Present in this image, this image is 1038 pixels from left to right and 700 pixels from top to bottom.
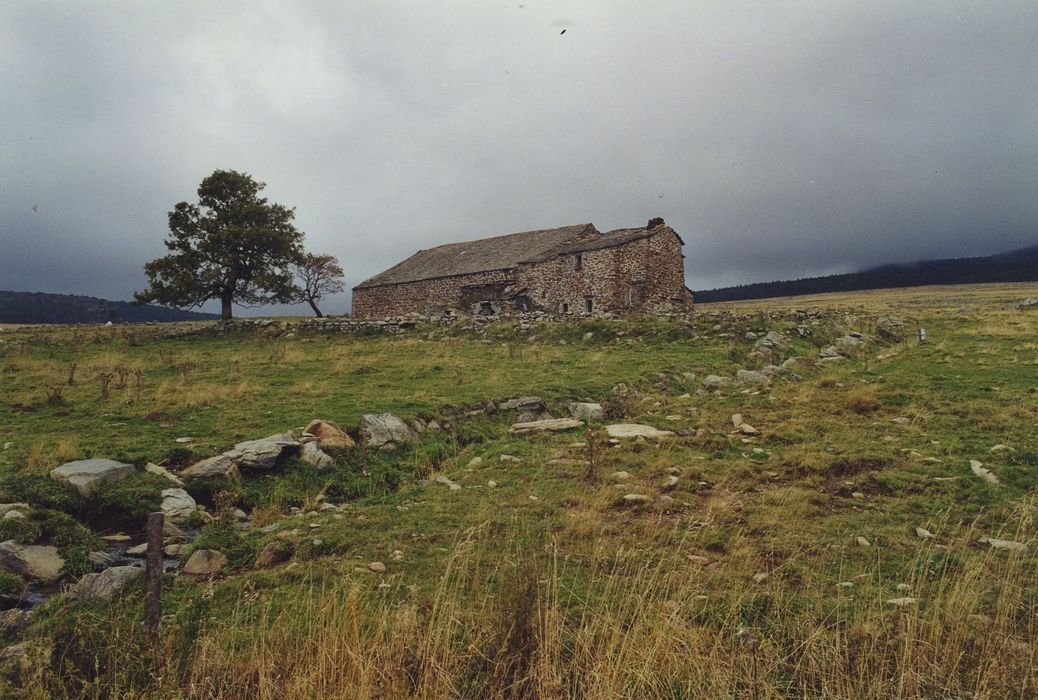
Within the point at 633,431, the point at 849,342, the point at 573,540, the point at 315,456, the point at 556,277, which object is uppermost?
the point at 556,277

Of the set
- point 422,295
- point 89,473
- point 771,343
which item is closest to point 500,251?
point 422,295

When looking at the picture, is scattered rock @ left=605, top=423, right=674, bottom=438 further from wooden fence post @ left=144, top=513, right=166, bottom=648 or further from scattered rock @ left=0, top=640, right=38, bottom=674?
scattered rock @ left=0, top=640, right=38, bottom=674

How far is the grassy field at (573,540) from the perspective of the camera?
10.5 ft

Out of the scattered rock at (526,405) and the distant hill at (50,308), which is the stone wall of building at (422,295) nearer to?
the scattered rock at (526,405)

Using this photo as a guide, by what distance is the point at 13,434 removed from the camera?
945cm

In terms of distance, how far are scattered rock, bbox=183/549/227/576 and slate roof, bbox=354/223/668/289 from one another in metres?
31.0

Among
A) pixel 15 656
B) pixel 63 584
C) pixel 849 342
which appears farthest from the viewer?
pixel 849 342

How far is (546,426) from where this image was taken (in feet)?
34.4

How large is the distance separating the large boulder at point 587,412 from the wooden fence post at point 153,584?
8.48 meters

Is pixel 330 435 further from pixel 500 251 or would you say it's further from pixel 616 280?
pixel 500 251

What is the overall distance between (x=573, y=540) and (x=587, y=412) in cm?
613

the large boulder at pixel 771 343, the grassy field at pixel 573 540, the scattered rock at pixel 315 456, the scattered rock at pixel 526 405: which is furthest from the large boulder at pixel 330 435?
the large boulder at pixel 771 343

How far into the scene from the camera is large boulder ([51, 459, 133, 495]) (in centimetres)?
691

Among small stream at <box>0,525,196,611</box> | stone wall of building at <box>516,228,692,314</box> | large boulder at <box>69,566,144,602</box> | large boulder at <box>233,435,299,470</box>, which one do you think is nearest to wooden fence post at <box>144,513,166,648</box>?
large boulder at <box>69,566,144,602</box>
